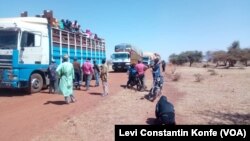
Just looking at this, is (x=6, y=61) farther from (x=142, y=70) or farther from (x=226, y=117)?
(x=226, y=117)

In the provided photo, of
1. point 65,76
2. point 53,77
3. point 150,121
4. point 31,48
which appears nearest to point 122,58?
point 53,77

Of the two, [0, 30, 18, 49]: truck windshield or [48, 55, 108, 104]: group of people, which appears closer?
[48, 55, 108, 104]: group of people

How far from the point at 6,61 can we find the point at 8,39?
98 centimetres

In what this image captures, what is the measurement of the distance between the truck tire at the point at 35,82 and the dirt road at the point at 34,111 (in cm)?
36

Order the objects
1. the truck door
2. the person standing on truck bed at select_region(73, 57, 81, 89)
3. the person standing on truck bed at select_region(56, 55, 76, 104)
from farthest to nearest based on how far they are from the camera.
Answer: the person standing on truck bed at select_region(73, 57, 81, 89) → the truck door → the person standing on truck bed at select_region(56, 55, 76, 104)

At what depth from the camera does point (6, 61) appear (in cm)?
1322

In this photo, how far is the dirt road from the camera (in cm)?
767

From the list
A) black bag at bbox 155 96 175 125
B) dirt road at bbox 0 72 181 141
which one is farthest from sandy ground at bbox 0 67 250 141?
black bag at bbox 155 96 175 125

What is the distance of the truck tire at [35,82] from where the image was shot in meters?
14.2

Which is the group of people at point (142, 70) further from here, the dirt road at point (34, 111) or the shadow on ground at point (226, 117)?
the shadow on ground at point (226, 117)

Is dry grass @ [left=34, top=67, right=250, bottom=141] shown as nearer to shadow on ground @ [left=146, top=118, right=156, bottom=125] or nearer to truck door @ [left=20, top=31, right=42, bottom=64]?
shadow on ground @ [left=146, top=118, right=156, bottom=125]

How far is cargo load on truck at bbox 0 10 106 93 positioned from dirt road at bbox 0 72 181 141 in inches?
32.8

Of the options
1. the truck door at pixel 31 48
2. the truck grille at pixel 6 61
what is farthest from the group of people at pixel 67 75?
the truck grille at pixel 6 61

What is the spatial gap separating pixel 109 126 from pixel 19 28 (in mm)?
7397
